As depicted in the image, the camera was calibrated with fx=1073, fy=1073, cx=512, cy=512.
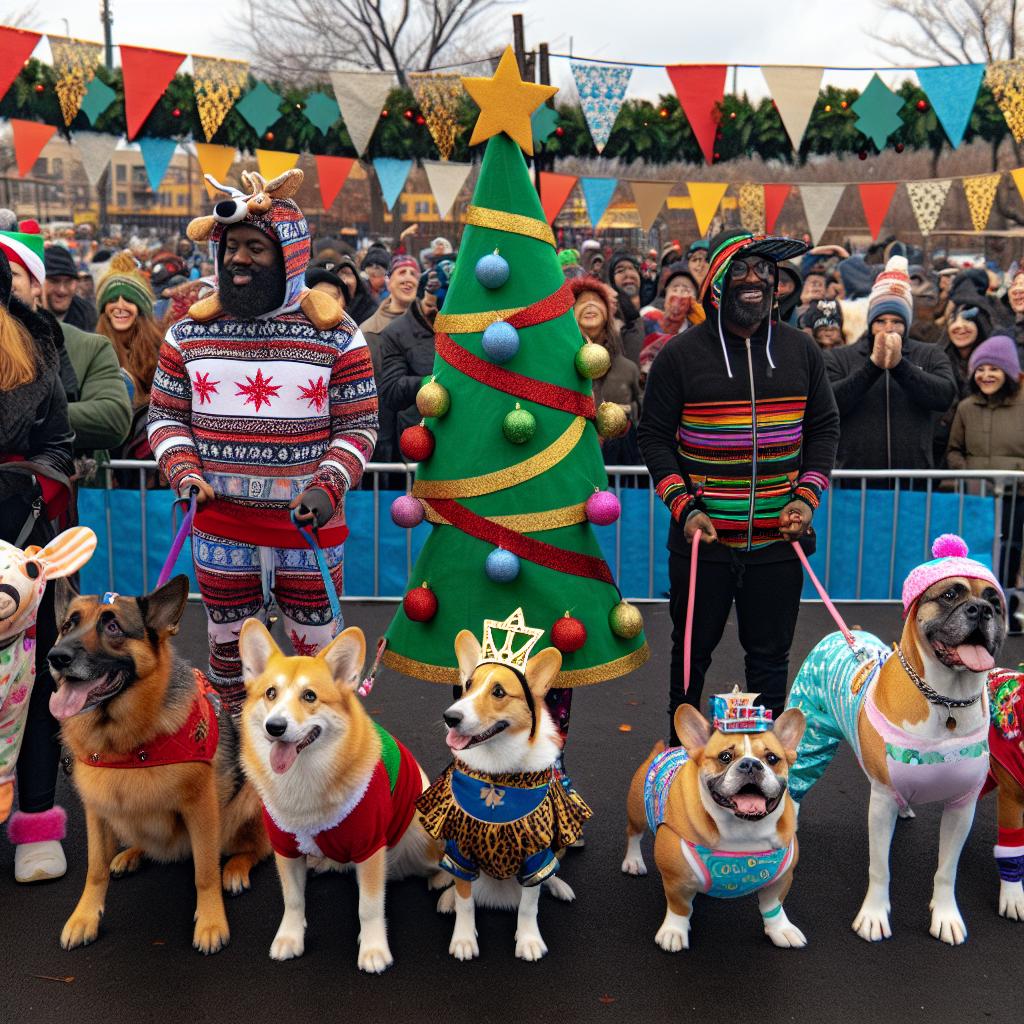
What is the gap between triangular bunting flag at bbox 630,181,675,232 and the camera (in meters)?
12.5

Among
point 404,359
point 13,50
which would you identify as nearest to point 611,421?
point 404,359

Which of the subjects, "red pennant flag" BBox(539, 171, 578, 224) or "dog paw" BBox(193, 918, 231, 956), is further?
"red pennant flag" BBox(539, 171, 578, 224)

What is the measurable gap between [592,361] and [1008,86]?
8048 mm

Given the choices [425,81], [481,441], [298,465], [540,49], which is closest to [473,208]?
[481,441]

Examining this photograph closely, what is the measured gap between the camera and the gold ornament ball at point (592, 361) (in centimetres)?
397

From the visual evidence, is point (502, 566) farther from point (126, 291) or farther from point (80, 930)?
point (126, 291)

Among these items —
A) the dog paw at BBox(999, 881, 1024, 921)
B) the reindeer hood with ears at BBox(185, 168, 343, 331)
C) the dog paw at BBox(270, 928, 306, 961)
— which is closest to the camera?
the dog paw at BBox(270, 928, 306, 961)

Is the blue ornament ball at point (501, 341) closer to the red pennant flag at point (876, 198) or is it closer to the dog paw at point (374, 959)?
the dog paw at point (374, 959)

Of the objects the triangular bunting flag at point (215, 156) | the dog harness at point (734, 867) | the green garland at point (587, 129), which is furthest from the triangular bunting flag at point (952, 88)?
the dog harness at point (734, 867)

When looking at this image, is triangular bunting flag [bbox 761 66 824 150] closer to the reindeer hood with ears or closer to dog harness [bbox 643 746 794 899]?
the reindeer hood with ears

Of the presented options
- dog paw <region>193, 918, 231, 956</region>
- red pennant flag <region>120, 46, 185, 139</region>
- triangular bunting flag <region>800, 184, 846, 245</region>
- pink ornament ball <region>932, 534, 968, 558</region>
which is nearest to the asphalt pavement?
dog paw <region>193, 918, 231, 956</region>

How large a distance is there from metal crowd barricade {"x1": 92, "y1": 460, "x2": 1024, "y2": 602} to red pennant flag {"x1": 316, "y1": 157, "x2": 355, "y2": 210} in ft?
16.8

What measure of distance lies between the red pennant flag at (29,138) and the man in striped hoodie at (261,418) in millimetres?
7545

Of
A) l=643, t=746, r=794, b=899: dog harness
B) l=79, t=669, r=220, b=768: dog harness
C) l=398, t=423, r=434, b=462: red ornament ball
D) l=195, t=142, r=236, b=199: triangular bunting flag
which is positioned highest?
l=195, t=142, r=236, b=199: triangular bunting flag
